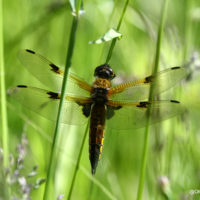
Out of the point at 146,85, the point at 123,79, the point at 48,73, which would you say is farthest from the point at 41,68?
the point at 123,79

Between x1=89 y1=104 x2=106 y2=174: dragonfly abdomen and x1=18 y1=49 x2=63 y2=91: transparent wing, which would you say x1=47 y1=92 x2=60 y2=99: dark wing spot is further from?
x1=89 y1=104 x2=106 y2=174: dragonfly abdomen

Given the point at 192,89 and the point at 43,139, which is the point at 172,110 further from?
the point at 192,89

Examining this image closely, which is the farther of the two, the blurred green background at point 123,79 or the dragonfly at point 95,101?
the blurred green background at point 123,79

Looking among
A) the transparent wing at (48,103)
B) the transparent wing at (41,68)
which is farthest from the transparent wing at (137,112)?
the transparent wing at (41,68)

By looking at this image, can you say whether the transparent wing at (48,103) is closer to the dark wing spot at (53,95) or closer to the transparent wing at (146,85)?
the dark wing spot at (53,95)

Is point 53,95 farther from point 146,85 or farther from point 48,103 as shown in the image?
point 146,85

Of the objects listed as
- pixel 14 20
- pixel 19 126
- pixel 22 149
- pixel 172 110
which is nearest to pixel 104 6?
pixel 14 20
